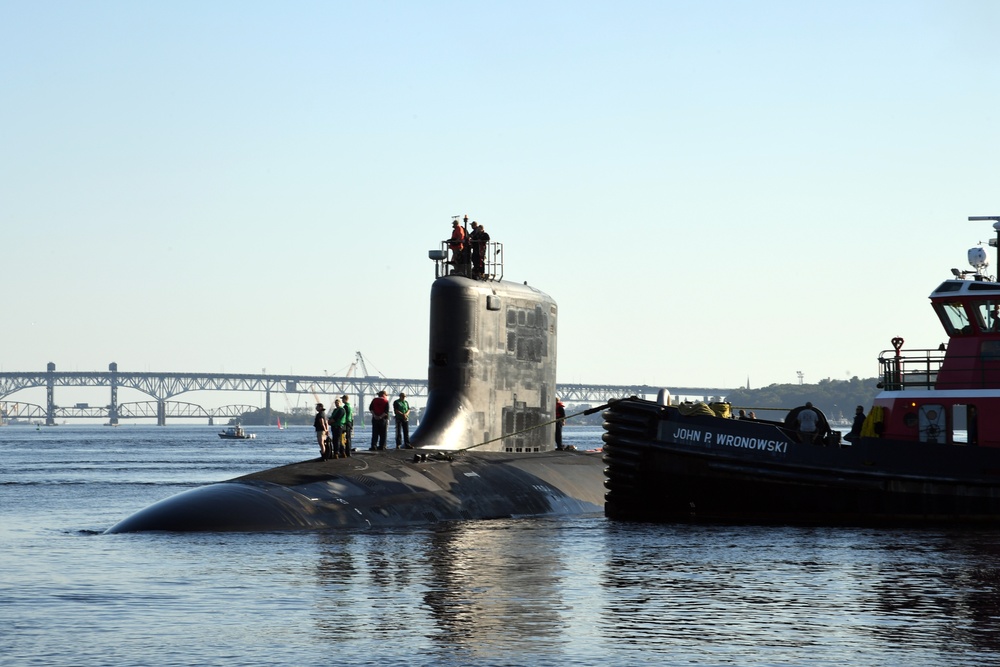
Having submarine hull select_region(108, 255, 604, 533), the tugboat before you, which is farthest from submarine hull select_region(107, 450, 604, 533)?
the tugboat

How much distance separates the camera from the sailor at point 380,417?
2985 centimetres

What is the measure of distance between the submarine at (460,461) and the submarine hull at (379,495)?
0.03 meters

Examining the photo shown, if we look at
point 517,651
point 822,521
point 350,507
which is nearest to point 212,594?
point 517,651

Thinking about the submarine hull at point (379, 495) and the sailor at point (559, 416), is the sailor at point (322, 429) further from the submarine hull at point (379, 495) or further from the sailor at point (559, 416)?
the sailor at point (559, 416)

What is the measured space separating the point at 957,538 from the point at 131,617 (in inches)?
601

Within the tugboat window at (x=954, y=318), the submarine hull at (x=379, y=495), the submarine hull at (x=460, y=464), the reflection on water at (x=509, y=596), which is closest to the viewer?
the reflection on water at (x=509, y=596)

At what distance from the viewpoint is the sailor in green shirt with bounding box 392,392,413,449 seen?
30047 mm

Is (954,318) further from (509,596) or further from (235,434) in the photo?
(235,434)

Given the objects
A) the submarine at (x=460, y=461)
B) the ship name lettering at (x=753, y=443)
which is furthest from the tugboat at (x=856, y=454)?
the submarine at (x=460, y=461)

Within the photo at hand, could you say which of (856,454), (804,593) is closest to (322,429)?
(856,454)

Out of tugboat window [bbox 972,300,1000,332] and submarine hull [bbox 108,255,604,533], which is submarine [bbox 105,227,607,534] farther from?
tugboat window [bbox 972,300,1000,332]

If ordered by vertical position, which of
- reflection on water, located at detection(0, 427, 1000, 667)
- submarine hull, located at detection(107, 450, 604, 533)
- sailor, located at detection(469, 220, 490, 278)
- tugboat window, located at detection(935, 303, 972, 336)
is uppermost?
sailor, located at detection(469, 220, 490, 278)

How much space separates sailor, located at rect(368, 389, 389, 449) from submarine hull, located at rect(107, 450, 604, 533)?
2.76 feet

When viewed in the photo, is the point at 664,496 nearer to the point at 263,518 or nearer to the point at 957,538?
the point at 957,538
